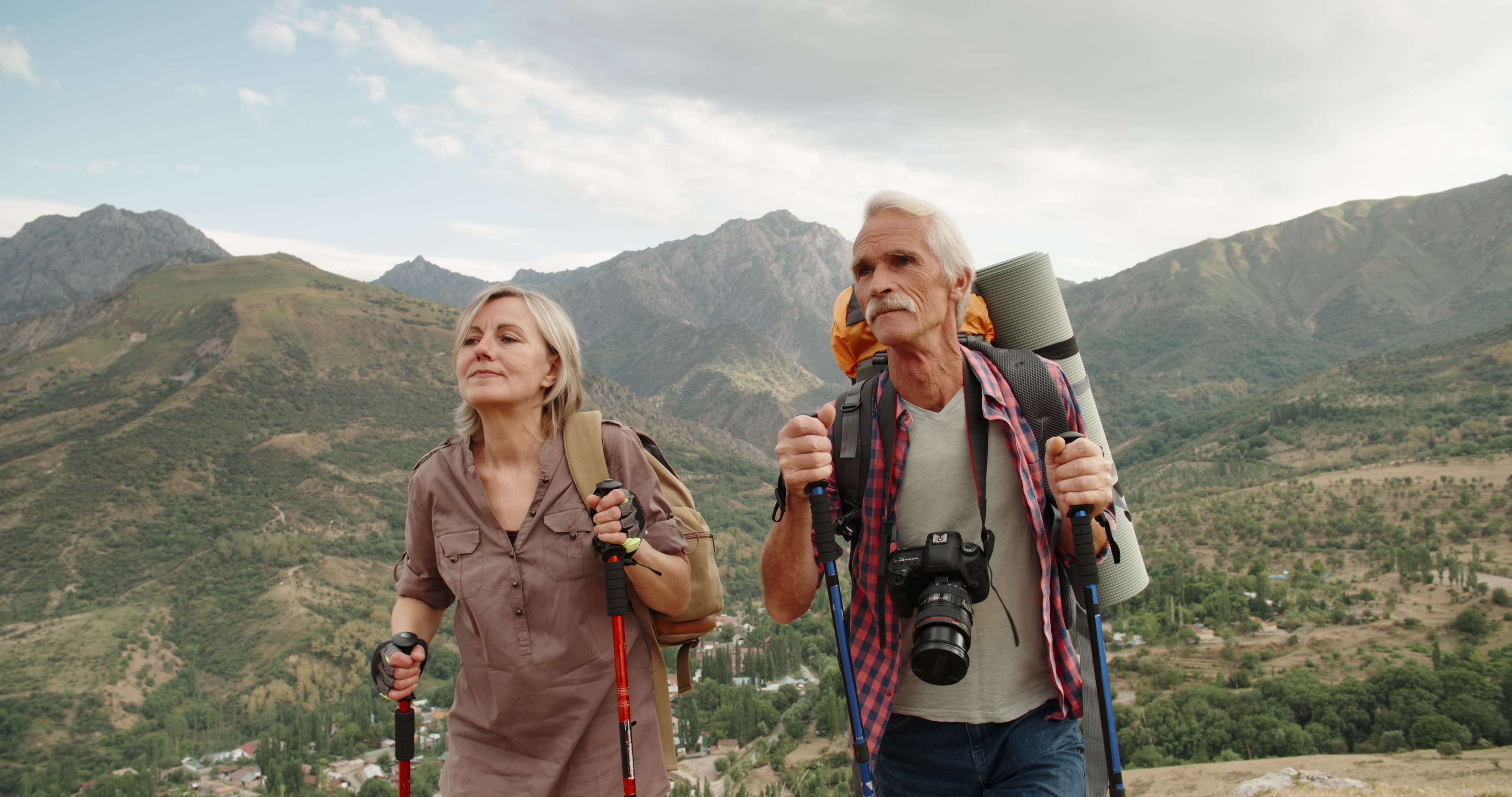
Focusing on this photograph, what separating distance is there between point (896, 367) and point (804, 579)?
85 centimetres

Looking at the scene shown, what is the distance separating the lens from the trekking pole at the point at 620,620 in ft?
9.34

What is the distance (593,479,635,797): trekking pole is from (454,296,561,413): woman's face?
0.56 meters

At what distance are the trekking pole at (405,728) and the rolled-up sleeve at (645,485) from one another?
3.11 feet

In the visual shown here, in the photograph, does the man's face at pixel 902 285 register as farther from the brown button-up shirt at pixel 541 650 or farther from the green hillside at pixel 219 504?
the green hillside at pixel 219 504

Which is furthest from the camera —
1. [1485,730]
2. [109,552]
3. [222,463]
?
[222,463]

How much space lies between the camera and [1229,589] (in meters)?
59.3

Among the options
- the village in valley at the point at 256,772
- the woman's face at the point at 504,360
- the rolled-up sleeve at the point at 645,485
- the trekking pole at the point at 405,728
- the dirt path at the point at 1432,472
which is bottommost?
the village in valley at the point at 256,772

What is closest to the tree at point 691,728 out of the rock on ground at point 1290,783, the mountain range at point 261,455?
the mountain range at point 261,455

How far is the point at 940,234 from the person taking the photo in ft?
10.1

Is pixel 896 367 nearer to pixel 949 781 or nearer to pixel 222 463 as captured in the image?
pixel 949 781

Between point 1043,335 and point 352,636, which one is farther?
point 352,636

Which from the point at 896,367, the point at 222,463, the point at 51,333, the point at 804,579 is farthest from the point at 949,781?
the point at 51,333

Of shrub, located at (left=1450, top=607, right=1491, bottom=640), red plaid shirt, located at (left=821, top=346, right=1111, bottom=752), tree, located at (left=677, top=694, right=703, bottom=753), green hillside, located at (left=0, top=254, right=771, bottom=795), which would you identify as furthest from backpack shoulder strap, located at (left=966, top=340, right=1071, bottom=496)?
green hillside, located at (left=0, top=254, right=771, bottom=795)

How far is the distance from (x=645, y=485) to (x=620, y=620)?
1.70 feet
